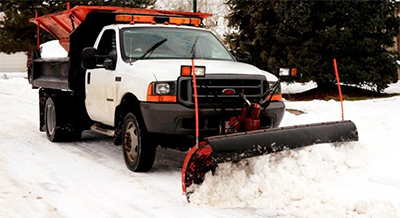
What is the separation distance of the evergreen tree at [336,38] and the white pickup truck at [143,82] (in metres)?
8.70

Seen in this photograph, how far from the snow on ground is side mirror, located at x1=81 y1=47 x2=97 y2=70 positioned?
4.53ft

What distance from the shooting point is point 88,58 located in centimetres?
761

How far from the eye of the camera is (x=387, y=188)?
607 cm

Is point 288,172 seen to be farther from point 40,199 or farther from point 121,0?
point 121,0

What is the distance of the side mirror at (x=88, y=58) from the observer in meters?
7.58

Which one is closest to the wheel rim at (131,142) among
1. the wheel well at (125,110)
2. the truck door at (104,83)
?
the wheel well at (125,110)

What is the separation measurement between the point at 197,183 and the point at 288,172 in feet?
3.29

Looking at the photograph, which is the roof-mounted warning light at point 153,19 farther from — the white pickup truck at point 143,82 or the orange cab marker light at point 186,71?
the orange cab marker light at point 186,71

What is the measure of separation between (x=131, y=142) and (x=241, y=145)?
1917mm

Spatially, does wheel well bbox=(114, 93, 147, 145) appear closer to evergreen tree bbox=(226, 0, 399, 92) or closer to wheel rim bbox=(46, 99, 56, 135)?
wheel rim bbox=(46, 99, 56, 135)

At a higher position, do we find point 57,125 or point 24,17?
point 24,17

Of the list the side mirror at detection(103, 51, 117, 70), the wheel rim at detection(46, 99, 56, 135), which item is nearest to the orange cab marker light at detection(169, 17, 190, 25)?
the side mirror at detection(103, 51, 117, 70)

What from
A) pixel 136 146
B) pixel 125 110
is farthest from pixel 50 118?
pixel 136 146

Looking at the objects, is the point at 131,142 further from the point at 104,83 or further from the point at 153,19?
the point at 153,19
